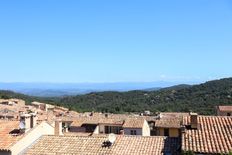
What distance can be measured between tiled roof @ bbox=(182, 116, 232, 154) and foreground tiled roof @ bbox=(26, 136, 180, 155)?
5.33 ft

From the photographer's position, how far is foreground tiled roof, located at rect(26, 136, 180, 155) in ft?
79.3

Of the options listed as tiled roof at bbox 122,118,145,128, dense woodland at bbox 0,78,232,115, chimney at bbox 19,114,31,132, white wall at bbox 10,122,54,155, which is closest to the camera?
white wall at bbox 10,122,54,155

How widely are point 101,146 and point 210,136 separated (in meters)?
6.68

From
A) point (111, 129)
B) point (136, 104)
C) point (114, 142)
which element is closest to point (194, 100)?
point (136, 104)

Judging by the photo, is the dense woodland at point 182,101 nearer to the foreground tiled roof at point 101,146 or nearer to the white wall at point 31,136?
the white wall at point 31,136

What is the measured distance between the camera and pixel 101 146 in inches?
988

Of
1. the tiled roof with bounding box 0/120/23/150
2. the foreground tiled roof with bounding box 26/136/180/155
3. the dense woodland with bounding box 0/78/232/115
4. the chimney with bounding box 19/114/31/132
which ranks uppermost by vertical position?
the chimney with bounding box 19/114/31/132

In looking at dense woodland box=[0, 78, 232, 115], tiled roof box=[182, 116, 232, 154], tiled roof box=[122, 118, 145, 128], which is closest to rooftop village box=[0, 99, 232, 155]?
tiled roof box=[182, 116, 232, 154]

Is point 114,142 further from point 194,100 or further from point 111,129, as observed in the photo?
point 194,100

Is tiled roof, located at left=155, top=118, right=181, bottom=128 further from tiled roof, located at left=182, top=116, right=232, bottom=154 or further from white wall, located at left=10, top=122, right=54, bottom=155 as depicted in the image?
tiled roof, located at left=182, top=116, right=232, bottom=154

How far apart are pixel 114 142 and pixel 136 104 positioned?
109 metres

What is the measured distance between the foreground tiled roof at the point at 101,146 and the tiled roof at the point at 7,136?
1.33 m

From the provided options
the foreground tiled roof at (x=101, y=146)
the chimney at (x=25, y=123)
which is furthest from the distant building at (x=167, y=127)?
the chimney at (x=25, y=123)

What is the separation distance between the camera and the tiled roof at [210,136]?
2114 centimetres
